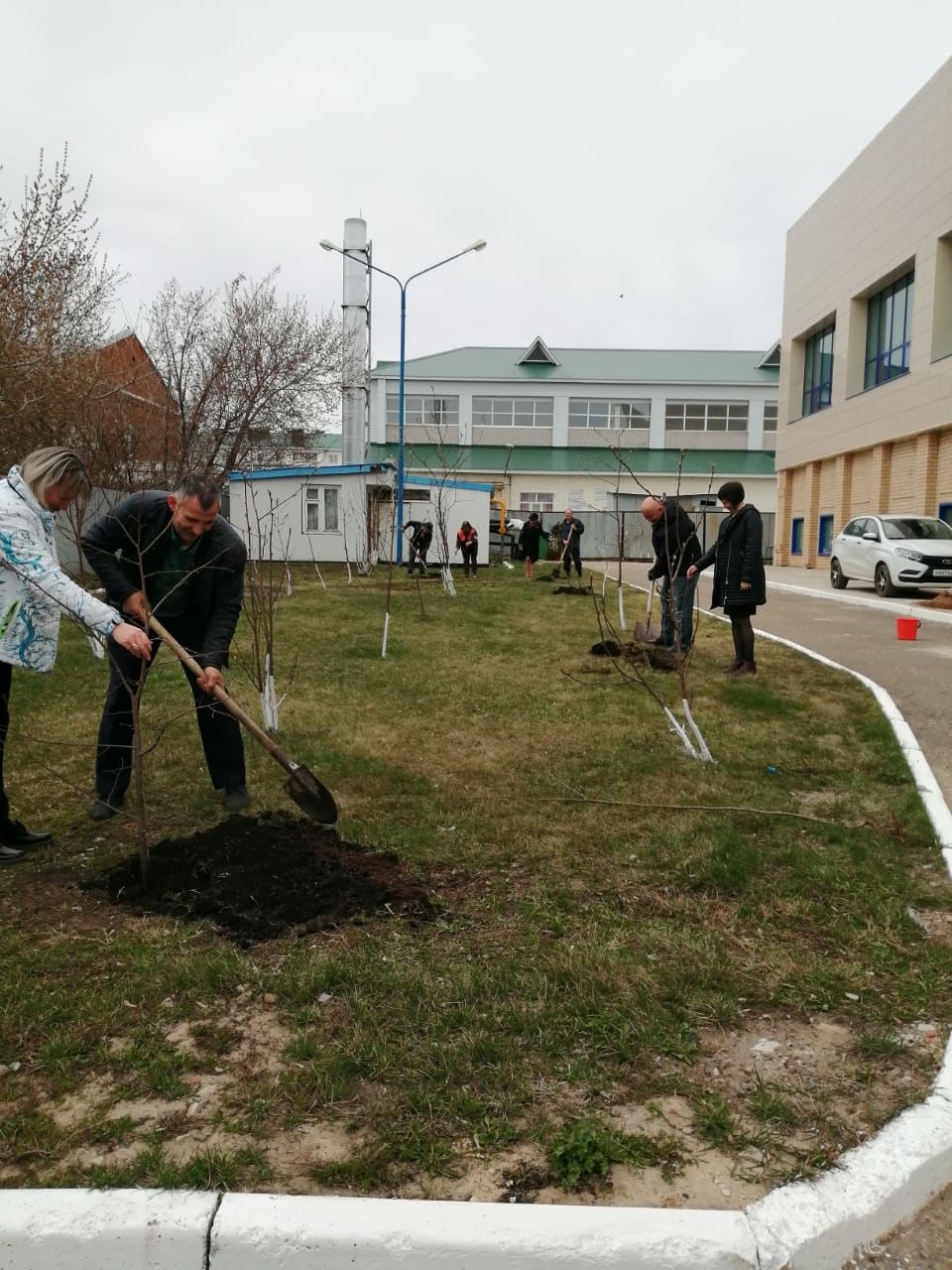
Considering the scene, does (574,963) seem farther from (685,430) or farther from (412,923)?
(685,430)

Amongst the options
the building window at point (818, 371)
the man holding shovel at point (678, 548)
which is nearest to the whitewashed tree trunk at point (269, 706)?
the man holding shovel at point (678, 548)

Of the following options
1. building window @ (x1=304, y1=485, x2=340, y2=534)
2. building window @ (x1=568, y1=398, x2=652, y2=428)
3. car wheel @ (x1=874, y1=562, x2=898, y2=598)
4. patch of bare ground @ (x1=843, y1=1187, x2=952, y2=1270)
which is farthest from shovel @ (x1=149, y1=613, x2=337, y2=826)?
building window @ (x1=568, y1=398, x2=652, y2=428)

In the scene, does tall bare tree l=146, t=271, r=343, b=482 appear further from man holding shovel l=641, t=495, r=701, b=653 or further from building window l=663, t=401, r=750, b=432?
building window l=663, t=401, r=750, b=432

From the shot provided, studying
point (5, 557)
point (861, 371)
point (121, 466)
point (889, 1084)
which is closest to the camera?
point (889, 1084)

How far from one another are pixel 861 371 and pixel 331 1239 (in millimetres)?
28296

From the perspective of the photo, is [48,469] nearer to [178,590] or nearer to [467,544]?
[178,590]

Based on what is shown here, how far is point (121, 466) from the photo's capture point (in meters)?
15.2

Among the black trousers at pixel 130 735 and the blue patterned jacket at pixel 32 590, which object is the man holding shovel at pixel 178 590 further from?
the blue patterned jacket at pixel 32 590

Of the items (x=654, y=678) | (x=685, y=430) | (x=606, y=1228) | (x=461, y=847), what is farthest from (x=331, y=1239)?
(x=685, y=430)

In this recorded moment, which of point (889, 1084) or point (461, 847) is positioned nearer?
point (889, 1084)

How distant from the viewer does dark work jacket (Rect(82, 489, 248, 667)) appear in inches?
164

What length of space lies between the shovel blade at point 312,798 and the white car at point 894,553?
14791 millimetres

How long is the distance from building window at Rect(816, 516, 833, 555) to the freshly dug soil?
27213mm

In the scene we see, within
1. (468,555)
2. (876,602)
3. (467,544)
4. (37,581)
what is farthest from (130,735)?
(467,544)
